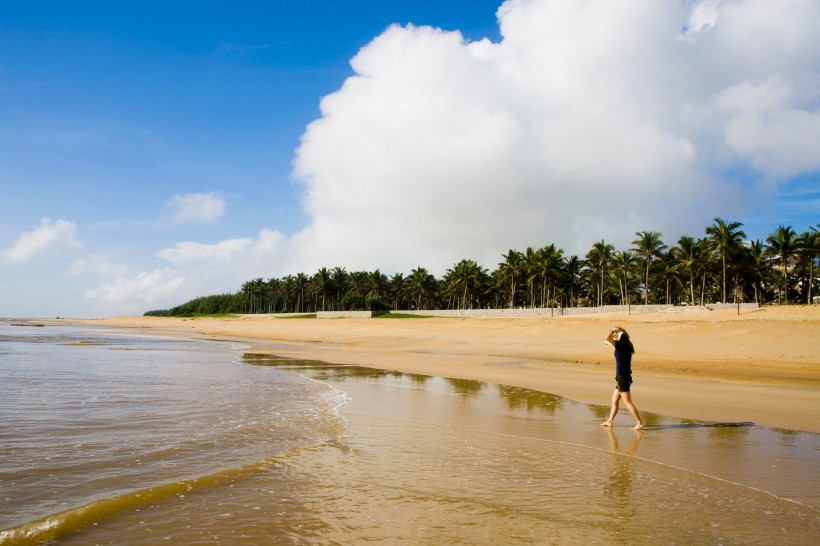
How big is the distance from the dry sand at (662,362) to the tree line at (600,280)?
33.5 metres

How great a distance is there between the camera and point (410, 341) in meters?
44.8

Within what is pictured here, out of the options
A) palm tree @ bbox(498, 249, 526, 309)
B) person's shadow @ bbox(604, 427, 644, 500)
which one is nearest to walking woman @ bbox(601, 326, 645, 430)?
person's shadow @ bbox(604, 427, 644, 500)

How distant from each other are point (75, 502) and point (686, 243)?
94.4m

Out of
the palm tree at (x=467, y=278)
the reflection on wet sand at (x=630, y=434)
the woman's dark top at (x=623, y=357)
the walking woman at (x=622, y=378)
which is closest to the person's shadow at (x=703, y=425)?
the reflection on wet sand at (x=630, y=434)

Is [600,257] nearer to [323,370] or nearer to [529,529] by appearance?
[323,370]

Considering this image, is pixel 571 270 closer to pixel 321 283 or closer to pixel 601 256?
pixel 601 256

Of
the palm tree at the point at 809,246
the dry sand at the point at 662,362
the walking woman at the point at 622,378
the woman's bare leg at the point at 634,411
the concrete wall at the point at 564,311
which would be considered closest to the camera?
the woman's bare leg at the point at 634,411

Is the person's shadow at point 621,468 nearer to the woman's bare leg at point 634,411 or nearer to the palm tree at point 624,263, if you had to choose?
the woman's bare leg at point 634,411

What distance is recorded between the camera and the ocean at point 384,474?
5.62 metres

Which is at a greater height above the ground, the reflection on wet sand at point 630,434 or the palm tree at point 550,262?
the palm tree at point 550,262

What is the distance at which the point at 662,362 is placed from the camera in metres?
26.0

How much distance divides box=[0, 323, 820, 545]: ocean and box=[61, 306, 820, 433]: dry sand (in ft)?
9.80

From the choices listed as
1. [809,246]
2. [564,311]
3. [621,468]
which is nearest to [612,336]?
[621,468]

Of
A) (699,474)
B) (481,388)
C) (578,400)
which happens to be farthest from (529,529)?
(481,388)
